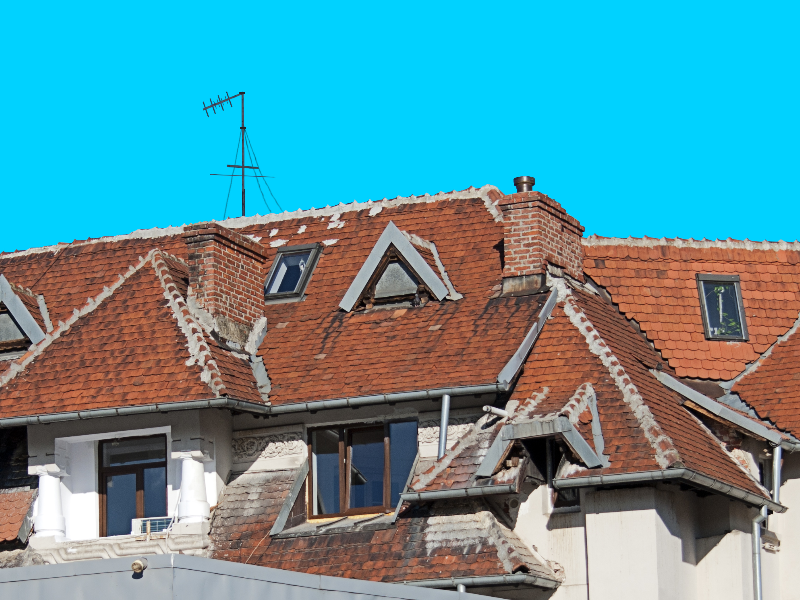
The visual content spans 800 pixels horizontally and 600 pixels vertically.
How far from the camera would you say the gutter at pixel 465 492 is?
20.1 meters

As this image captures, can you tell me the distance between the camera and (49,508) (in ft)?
74.3

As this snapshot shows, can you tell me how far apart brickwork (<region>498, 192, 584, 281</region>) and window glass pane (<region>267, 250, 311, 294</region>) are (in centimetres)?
402

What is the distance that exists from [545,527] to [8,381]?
8.75 metres

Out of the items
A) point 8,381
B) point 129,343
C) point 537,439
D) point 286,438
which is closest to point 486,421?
point 537,439

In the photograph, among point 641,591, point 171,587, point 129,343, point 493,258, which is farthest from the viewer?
point 493,258

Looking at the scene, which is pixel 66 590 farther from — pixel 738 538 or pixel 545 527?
pixel 738 538

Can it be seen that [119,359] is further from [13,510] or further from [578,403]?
[578,403]

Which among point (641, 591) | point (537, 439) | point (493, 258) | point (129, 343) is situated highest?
point (493, 258)

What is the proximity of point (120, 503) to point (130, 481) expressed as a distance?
37 cm

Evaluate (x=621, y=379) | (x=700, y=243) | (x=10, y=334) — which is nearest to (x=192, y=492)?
(x=10, y=334)

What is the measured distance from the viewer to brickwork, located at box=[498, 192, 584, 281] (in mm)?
23906

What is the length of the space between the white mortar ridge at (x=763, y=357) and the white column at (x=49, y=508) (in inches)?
430

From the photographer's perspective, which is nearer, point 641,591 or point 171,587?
point 171,587

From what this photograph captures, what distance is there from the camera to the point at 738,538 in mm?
21688
